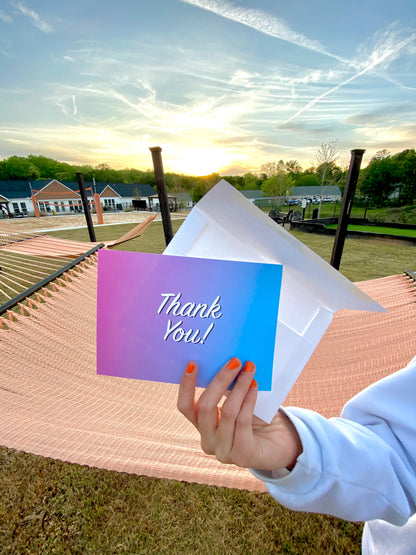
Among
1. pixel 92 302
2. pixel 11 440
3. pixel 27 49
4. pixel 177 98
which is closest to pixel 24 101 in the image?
pixel 27 49

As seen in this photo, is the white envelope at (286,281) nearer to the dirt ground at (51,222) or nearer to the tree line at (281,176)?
the tree line at (281,176)

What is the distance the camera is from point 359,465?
0.43 metres

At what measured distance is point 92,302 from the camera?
6.33 feet

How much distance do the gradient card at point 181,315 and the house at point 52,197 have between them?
70.1ft

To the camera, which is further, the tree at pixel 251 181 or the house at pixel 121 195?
the tree at pixel 251 181

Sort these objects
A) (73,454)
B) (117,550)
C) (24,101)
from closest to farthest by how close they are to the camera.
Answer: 1. (73,454)
2. (117,550)
3. (24,101)

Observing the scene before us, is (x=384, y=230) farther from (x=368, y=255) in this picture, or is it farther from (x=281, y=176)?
(x=281, y=176)

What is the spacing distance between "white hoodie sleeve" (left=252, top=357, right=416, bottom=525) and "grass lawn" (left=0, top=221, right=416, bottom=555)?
842 mm

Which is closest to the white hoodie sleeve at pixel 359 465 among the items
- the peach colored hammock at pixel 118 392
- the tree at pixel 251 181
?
the peach colored hammock at pixel 118 392

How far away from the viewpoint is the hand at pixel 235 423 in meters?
0.39

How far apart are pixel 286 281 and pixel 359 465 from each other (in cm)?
35

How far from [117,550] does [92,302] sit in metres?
1.40

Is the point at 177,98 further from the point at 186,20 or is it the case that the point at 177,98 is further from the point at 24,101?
the point at 24,101

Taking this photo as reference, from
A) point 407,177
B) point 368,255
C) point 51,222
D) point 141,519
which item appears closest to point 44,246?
point 141,519
